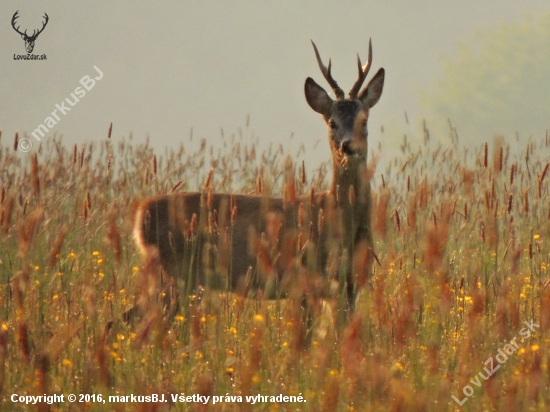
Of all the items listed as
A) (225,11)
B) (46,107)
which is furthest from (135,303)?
(225,11)

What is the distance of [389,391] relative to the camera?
3.68 meters

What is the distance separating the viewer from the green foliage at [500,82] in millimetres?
41406

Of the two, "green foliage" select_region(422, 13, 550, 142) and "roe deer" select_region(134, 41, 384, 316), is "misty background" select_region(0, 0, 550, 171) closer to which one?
"green foliage" select_region(422, 13, 550, 142)

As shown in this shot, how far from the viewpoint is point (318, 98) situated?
22.2ft

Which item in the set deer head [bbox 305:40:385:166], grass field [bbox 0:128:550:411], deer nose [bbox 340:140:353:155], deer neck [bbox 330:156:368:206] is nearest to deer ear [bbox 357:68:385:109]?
deer head [bbox 305:40:385:166]

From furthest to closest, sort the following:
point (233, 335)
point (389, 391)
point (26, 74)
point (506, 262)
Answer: point (26, 74) → point (506, 262) → point (233, 335) → point (389, 391)

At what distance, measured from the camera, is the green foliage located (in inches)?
1630

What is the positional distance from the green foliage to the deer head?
35288 millimetres

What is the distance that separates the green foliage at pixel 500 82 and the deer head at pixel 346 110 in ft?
116

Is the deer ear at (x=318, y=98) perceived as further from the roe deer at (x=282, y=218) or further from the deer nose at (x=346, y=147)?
the deer nose at (x=346, y=147)

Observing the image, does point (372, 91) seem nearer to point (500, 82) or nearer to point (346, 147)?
point (346, 147)

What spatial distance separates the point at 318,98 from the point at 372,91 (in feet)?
1.40

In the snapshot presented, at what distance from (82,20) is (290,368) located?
263ft

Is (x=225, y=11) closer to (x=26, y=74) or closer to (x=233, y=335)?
(x=26, y=74)
